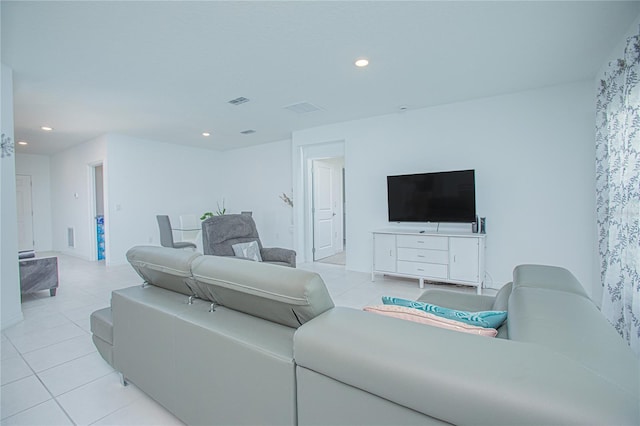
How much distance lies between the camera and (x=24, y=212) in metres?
7.14

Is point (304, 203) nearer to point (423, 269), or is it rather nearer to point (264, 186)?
point (264, 186)

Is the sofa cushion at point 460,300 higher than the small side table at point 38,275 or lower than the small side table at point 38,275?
higher

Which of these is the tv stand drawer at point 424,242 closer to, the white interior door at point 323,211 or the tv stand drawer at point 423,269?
the tv stand drawer at point 423,269

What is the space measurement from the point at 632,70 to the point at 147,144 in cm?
715

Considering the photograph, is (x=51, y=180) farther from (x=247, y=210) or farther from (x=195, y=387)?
(x=195, y=387)

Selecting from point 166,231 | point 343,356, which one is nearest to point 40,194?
point 166,231

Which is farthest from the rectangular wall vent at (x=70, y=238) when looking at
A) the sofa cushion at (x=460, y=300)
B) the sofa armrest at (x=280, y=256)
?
the sofa cushion at (x=460, y=300)

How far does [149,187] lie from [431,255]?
18.7ft

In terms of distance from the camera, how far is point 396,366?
748 mm

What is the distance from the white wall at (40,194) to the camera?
285 inches

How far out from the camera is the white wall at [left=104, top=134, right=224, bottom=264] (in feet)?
18.3

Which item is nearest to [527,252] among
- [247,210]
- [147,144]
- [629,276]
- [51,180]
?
[629,276]

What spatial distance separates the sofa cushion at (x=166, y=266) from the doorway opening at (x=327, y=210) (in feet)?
13.5

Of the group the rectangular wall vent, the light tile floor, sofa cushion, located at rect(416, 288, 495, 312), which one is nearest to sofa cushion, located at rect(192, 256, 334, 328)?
the light tile floor
